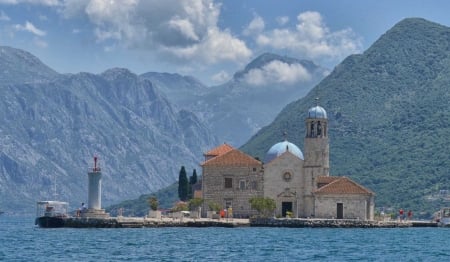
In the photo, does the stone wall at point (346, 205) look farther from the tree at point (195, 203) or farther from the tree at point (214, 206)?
the tree at point (195, 203)

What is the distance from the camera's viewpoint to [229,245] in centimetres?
7569

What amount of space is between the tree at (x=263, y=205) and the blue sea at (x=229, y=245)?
22.8 feet

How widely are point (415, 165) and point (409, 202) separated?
51.2 ft

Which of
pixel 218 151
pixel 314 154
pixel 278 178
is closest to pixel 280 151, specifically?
pixel 278 178

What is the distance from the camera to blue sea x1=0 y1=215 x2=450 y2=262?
Answer: 2591 inches

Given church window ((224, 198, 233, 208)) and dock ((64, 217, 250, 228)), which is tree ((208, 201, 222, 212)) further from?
dock ((64, 217, 250, 228))

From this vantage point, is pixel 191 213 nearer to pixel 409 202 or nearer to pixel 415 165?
pixel 409 202

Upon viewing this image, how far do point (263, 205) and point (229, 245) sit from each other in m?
33.4

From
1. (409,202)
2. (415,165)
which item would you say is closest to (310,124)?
(409,202)

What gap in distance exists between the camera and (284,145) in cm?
11975

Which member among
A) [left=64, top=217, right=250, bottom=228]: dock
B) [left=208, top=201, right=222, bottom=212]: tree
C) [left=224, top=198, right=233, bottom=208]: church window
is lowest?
[left=64, top=217, right=250, bottom=228]: dock

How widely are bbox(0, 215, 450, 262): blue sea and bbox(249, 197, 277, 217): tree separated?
22.8 feet

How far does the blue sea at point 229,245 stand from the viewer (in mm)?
65812

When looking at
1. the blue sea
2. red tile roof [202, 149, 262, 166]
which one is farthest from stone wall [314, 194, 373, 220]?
red tile roof [202, 149, 262, 166]
